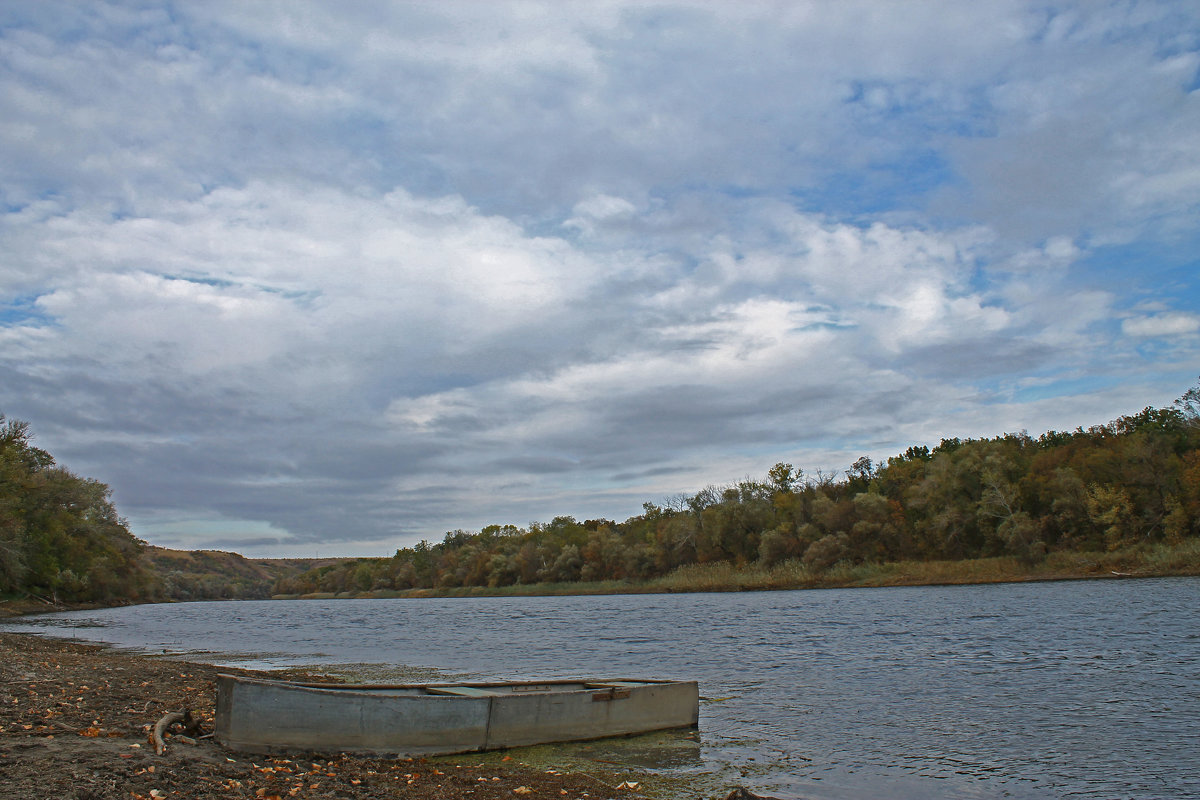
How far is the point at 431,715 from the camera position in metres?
12.8

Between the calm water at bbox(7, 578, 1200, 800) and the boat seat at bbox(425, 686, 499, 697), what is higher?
the boat seat at bbox(425, 686, 499, 697)

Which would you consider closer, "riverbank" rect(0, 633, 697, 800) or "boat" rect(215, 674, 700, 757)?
"riverbank" rect(0, 633, 697, 800)

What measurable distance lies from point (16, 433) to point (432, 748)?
81.6 metres

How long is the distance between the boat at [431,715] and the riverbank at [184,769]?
1.07ft

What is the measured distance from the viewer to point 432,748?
504 inches

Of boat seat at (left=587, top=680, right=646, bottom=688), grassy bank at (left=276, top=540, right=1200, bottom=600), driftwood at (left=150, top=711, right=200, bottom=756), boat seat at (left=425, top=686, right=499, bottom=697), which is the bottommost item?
grassy bank at (left=276, top=540, right=1200, bottom=600)

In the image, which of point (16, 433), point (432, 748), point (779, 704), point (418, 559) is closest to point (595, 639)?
point (779, 704)

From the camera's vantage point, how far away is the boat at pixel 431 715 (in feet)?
37.9

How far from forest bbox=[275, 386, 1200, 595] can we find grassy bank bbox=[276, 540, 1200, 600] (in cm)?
172

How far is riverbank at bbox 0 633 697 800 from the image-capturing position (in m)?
8.74

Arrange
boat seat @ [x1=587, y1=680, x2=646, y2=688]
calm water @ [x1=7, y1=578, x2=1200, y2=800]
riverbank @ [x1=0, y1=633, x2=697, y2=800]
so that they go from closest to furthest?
riverbank @ [x1=0, y1=633, x2=697, y2=800], calm water @ [x1=7, y1=578, x2=1200, y2=800], boat seat @ [x1=587, y1=680, x2=646, y2=688]

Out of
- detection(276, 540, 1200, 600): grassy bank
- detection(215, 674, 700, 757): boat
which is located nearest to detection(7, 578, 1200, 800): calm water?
detection(215, 674, 700, 757): boat

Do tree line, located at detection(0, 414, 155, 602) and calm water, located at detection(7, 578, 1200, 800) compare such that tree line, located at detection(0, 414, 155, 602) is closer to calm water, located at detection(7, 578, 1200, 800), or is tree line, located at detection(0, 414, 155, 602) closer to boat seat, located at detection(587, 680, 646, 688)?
calm water, located at detection(7, 578, 1200, 800)

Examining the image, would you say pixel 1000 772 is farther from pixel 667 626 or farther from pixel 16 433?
pixel 16 433
